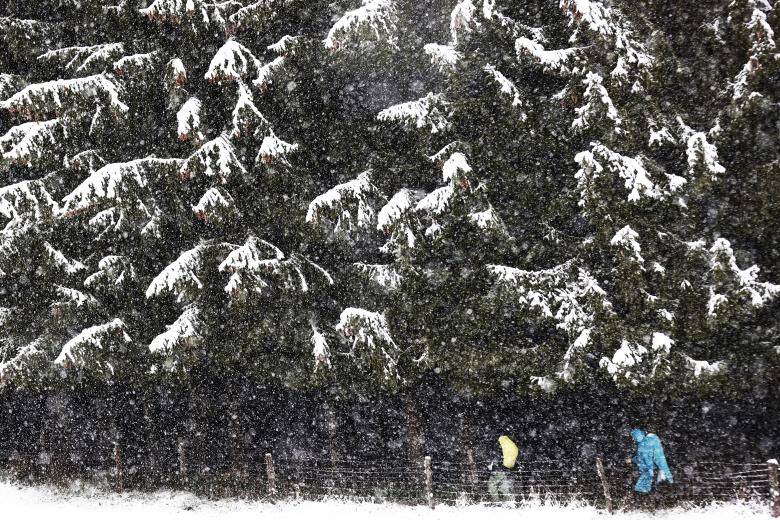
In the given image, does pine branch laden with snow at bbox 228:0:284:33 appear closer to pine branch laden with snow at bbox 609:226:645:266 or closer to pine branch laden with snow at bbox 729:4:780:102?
pine branch laden with snow at bbox 609:226:645:266

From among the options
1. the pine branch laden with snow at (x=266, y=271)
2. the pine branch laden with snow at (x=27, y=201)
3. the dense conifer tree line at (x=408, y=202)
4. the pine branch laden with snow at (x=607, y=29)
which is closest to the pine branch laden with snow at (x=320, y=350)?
the dense conifer tree line at (x=408, y=202)

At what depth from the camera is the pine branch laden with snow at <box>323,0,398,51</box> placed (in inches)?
347

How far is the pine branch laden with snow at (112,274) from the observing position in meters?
10.1

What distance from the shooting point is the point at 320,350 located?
9430 millimetres

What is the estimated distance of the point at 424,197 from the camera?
30.6 feet

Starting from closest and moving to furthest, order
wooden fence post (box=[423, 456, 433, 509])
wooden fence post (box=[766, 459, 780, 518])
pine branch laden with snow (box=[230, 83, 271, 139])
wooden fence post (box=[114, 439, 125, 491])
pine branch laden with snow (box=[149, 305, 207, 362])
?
1. wooden fence post (box=[766, 459, 780, 518])
2. pine branch laden with snow (box=[149, 305, 207, 362])
3. pine branch laden with snow (box=[230, 83, 271, 139])
4. wooden fence post (box=[423, 456, 433, 509])
5. wooden fence post (box=[114, 439, 125, 491])

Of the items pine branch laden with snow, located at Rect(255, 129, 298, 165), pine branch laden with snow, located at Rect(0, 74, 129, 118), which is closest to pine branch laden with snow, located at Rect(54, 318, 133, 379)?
pine branch laden with snow, located at Rect(0, 74, 129, 118)

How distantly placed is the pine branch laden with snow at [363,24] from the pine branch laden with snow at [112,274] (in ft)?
16.5

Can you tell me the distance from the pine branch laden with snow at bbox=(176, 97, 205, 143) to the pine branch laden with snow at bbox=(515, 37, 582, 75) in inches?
200

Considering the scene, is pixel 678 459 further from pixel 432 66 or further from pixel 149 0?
pixel 149 0

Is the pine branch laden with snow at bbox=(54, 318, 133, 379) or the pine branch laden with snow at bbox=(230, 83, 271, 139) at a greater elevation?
the pine branch laden with snow at bbox=(230, 83, 271, 139)

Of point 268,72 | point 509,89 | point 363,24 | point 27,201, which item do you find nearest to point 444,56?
point 509,89

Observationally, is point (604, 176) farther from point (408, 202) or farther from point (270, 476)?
point (270, 476)

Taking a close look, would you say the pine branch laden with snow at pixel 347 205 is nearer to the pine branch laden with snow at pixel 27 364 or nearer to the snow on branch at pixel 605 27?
the snow on branch at pixel 605 27
